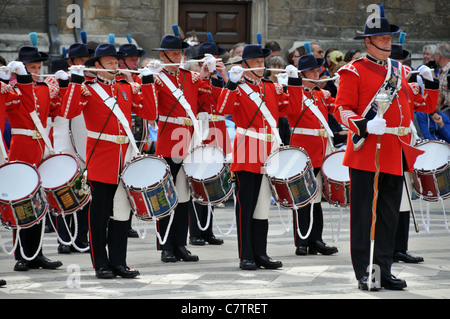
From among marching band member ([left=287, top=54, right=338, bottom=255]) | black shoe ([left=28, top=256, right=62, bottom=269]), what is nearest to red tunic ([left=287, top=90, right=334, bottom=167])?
marching band member ([left=287, top=54, right=338, bottom=255])

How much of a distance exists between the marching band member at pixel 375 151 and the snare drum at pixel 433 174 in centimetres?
A: 150

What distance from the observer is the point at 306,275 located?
8.23 m

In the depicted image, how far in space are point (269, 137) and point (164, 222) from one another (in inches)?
50.7

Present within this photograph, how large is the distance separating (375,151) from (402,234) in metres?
1.87

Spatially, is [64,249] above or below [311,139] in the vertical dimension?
below

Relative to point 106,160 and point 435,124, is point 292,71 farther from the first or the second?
point 435,124

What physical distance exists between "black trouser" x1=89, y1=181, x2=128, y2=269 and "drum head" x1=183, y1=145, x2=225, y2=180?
99 cm

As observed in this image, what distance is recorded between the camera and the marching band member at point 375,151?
292 inches

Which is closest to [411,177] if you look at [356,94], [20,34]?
[356,94]

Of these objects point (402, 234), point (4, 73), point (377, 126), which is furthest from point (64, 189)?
point (402, 234)

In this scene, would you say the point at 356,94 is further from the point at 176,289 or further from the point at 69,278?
the point at 69,278

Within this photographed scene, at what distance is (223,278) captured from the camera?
805cm

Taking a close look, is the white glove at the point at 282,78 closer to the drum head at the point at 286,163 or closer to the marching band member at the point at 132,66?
the drum head at the point at 286,163

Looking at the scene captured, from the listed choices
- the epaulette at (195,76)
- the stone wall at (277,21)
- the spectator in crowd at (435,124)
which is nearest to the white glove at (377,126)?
the epaulette at (195,76)
